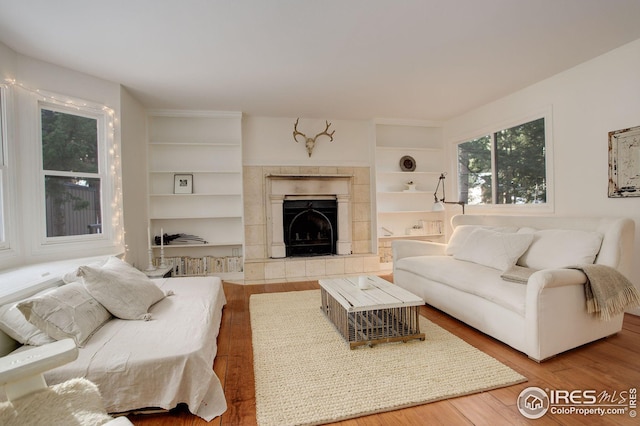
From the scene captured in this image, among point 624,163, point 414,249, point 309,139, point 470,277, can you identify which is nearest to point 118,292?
point 470,277

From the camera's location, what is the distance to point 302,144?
197 inches

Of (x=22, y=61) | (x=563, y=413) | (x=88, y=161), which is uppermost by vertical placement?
(x=22, y=61)

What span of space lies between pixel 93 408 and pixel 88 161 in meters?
2.98

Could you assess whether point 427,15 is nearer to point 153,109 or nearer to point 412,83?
point 412,83

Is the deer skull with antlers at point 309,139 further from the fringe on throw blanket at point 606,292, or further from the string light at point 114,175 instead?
the fringe on throw blanket at point 606,292

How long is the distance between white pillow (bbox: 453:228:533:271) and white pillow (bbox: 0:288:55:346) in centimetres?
323

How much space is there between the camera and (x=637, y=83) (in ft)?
9.09

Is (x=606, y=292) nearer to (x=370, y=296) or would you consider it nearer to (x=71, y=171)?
(x=370, y=296)

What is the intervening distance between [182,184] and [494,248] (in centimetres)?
408

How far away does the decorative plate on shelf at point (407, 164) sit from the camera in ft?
17.2

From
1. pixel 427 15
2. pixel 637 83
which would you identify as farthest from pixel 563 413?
pixel 637 83

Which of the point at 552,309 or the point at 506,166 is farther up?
the point at 506,166

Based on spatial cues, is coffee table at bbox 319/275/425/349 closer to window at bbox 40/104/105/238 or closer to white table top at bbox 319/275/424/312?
white table top at bbox 319/275/424/312

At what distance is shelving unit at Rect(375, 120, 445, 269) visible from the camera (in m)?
5.15
